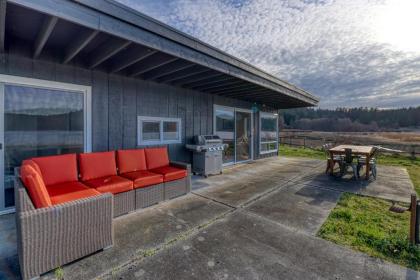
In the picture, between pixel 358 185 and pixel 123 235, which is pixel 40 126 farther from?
pixel 358 185

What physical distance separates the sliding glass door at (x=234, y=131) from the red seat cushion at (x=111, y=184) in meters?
4.05

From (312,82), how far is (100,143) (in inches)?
800

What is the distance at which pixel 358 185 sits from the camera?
4.80 m

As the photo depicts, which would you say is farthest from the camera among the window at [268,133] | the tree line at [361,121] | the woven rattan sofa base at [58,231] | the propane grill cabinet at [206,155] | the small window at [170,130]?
the tree line at [361,121]

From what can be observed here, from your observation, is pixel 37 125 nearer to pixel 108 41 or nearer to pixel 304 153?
pixel 108 41

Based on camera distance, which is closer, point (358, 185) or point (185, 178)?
point (185, 178)

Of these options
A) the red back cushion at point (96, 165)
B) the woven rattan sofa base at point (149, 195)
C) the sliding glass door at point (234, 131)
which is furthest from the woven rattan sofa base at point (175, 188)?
the sliding glass door at point (234, 131)

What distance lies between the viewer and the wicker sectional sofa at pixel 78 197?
1675 mm

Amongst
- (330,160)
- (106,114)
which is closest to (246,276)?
(106,114)

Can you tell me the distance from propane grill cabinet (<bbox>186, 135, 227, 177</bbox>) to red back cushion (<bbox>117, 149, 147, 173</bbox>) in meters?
1.78

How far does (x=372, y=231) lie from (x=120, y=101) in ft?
16.3

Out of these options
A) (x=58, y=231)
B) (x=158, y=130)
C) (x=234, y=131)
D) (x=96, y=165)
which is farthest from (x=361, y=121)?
(x=58, y=231)

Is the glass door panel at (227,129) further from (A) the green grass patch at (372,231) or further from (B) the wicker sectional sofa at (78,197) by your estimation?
(A) the green grass patch at (372,231)

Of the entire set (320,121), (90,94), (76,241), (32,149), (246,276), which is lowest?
(246,276)
